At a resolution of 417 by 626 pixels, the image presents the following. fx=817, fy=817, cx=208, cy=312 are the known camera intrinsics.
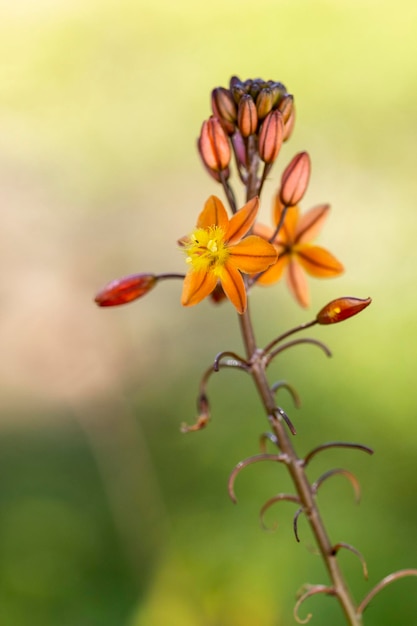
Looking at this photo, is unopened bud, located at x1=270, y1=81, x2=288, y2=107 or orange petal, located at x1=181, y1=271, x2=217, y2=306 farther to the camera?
unopened bud, located at x1=270, y1=81, x2=288, y2=107

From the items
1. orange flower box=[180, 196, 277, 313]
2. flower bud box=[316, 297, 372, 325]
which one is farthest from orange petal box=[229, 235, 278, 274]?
flower bud box=[316, 297, 372, 325]

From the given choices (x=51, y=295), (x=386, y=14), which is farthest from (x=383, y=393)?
(x=386, y=14)

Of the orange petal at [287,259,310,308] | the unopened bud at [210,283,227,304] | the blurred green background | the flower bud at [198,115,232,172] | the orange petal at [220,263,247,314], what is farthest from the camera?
the blurred green background

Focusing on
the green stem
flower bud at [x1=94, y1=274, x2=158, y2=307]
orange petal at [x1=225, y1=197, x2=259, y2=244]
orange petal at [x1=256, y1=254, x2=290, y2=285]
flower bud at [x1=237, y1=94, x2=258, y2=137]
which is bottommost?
the green stem

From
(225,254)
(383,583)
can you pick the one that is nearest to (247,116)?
(225,254)

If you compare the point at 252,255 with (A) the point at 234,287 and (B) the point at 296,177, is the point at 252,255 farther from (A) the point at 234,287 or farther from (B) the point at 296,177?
(B) the point at 296,177

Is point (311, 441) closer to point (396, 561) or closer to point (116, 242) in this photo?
point (396, 561)

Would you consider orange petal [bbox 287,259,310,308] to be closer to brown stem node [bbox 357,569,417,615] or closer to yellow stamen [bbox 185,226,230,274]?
yellow stamen [bbox 185,226,230,274]
